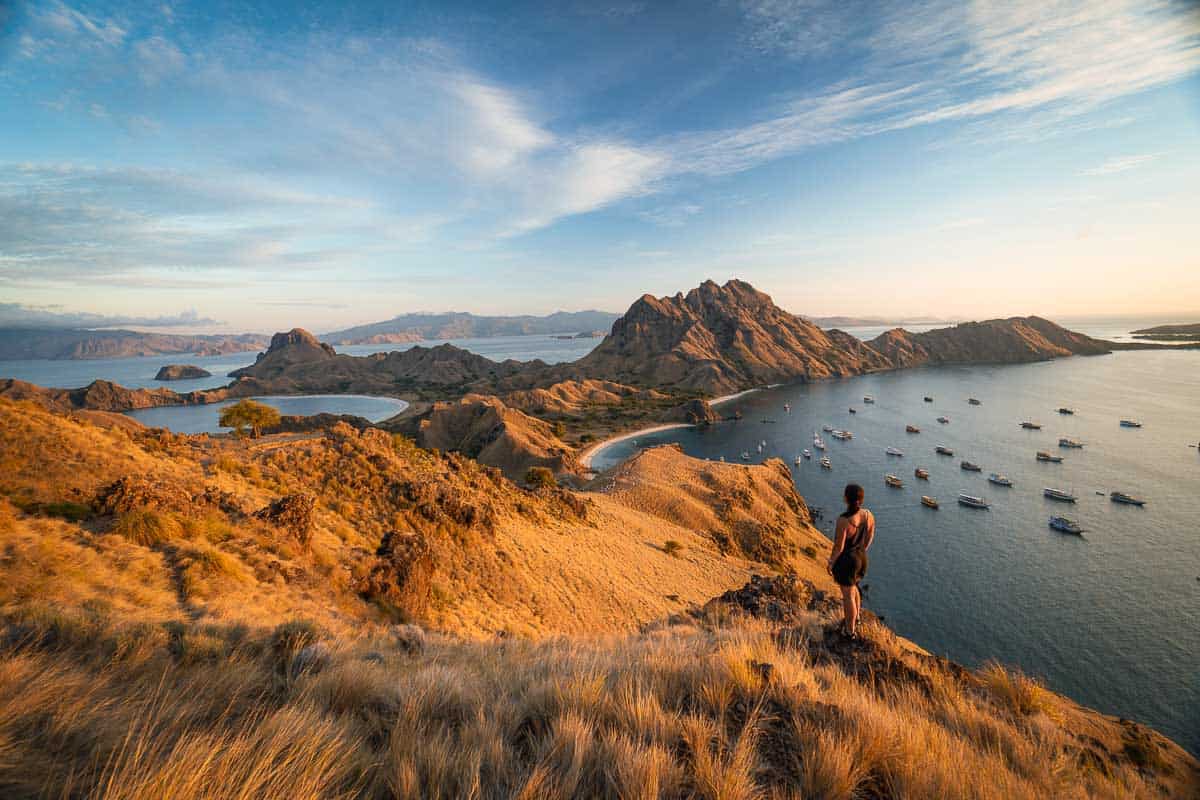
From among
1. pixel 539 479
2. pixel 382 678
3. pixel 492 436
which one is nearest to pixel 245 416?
pixel 539 479

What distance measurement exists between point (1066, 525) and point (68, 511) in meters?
70.8

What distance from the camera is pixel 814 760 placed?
3908mm

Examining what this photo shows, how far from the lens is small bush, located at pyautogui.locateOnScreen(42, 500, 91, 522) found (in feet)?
32.1

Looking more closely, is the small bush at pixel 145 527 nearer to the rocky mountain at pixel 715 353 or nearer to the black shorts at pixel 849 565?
the black shorts at pixel 849 565

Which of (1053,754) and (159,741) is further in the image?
(1053,754)

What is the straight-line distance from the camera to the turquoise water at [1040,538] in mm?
29906

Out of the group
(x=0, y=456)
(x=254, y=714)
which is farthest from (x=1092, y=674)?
(x=0, y=456)

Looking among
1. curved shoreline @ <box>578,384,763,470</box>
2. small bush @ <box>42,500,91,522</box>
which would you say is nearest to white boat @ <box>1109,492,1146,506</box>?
curved shoreline @ <box>578,384,763,470</box>

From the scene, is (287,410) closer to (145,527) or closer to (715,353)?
(715,353)

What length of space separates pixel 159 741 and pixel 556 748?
9.62 ft

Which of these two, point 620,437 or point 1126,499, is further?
point 620,437

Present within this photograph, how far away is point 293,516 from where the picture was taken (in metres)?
12.7

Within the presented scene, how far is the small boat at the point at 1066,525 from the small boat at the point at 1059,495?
7622 mm

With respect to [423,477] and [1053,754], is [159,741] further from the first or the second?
[423,477]
